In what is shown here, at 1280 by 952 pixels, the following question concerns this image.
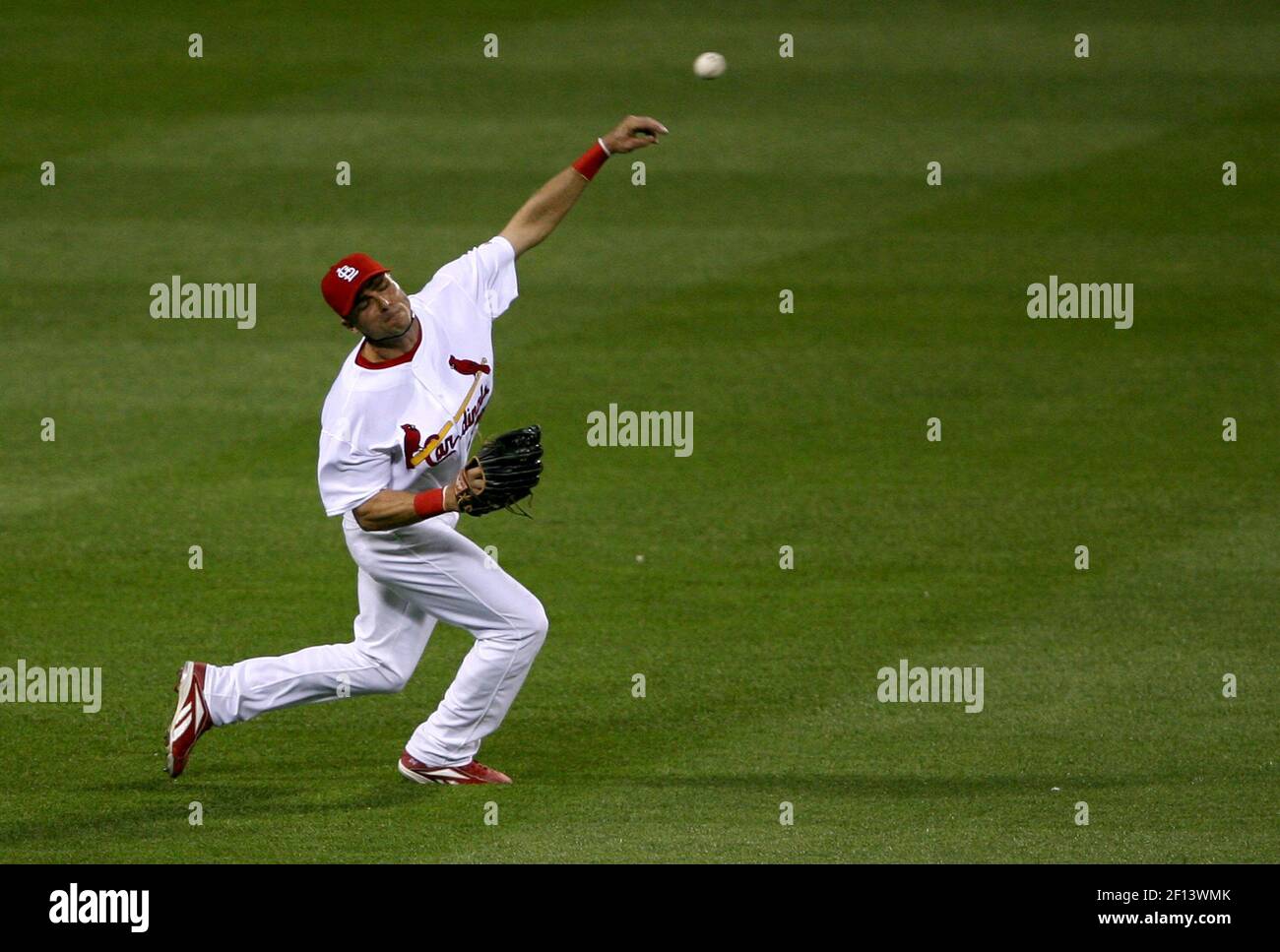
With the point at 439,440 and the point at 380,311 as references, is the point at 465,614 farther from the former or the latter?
the point at 380,311

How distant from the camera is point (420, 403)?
7.28 metres

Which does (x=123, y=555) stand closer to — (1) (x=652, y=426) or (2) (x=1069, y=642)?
(1) (x=652, y=426)

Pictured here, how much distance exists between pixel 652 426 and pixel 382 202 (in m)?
4.74

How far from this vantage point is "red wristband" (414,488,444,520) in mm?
6945

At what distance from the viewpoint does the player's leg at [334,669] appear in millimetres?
7586

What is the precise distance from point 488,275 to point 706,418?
491cm
